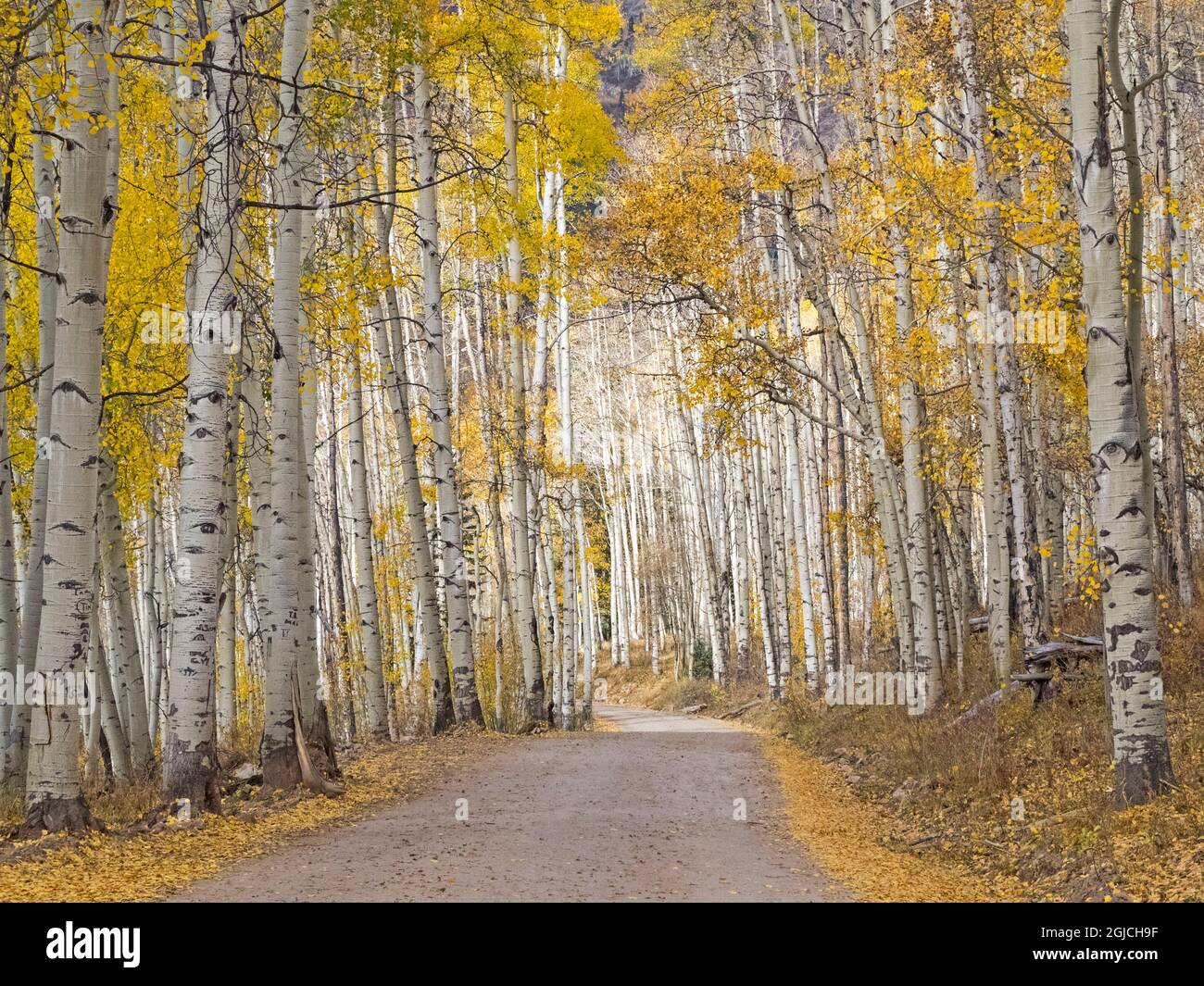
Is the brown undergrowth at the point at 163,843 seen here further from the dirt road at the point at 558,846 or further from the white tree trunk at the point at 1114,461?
the white tree trunk at the point at 1114,461

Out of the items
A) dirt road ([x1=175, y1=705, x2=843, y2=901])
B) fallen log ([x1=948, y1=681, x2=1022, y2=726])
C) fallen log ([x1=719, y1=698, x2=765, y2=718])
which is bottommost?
fallen log ([x1=719, y1=698, x2=765, y2=718])

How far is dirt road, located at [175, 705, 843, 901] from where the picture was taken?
6734mm

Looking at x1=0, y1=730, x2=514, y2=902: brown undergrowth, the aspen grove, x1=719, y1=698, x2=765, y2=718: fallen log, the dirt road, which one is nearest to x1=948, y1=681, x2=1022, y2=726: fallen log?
the aspen grove

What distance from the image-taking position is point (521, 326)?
60.6 ft

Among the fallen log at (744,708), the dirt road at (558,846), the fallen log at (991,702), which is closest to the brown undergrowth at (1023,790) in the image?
the fallen log at (991,702)

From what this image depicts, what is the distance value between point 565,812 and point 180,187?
11846 millimetres

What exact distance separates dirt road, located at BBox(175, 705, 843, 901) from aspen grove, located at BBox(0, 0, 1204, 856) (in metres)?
1.64

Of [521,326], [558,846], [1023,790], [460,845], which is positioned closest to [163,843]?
[460,845]

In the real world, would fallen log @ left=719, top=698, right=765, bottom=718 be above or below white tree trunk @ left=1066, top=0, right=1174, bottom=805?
below

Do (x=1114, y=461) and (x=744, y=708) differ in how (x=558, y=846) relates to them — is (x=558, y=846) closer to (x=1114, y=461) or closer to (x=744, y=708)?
(x=1114, y=461)

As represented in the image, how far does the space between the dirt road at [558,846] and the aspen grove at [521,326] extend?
1643mm

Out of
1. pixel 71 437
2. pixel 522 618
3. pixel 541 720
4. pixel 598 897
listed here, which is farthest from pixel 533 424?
pixel 598 897

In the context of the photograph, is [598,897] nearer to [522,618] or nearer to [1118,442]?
[1118,442]

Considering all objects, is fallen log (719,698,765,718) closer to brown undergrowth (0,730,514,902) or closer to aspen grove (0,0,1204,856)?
aspen grove (0,0,1204,856)
